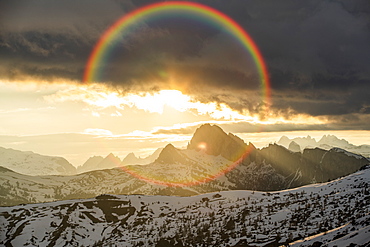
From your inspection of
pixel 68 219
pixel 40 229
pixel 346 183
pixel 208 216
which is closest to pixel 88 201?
pixel 68 219

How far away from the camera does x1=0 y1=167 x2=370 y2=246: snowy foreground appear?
51.9 m

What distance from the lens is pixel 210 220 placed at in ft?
272

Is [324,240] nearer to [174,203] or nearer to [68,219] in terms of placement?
[174,203]

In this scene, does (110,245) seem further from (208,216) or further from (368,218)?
(368,218)

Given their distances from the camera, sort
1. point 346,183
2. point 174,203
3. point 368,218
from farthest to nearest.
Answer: point 174,203, point 346,183, point 368,218

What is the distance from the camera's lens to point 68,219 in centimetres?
12581

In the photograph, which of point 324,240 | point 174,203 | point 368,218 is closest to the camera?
point 324,240

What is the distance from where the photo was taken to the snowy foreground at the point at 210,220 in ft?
170

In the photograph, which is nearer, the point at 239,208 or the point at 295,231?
the point at 295,231

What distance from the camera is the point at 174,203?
12938 centimetres

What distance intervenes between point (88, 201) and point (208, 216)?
76.0m

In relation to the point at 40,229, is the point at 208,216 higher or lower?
higher

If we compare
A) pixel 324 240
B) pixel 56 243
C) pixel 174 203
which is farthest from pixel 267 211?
pixel 56 243

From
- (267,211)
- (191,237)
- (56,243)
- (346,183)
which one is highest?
(346,183)
